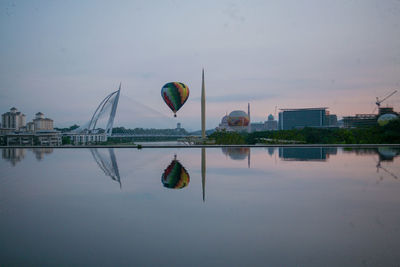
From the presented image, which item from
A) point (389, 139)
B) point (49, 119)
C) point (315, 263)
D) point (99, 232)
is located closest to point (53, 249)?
point (99, 232)

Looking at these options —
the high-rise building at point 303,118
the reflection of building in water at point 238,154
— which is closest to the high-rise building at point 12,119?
the high-rise building at point 303,118

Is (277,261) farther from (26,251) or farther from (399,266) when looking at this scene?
(26,251)

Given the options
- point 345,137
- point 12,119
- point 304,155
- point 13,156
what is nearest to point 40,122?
point 12,119

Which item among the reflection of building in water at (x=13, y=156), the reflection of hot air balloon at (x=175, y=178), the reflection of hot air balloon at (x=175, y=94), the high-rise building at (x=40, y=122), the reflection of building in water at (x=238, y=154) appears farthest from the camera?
the high-rise building at (x=40, y=122)

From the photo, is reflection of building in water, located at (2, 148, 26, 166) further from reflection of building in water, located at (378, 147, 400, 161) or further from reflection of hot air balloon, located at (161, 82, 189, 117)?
reflection of building in water, located at (378, 147, 400, 161)

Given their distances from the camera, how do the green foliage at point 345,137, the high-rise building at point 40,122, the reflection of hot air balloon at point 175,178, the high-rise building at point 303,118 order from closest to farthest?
the reflection of hot air balloon at point 175,178 < the green foliage at point 345,137 < the high-rise building at point 40,122 < the high-rise building at point 303,118

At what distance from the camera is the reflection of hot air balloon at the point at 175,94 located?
53.1m

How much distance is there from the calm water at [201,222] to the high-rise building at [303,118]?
161006 millimetres

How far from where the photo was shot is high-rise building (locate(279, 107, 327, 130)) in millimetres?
173125

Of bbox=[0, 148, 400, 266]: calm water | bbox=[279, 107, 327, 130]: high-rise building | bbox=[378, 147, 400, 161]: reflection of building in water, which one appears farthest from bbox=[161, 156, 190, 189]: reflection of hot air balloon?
bbox=[279, 107, 327, 130]: high-rise building

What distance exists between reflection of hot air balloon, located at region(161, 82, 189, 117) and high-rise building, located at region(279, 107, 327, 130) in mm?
123836

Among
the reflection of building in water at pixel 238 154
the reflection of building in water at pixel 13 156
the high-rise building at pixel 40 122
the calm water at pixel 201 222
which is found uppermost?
the high-rise building at pixel 40 122

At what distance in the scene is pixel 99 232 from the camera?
8180mm

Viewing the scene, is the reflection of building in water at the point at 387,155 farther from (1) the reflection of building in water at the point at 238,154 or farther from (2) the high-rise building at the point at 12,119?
(2) the high-rise building at the point at 12,119
